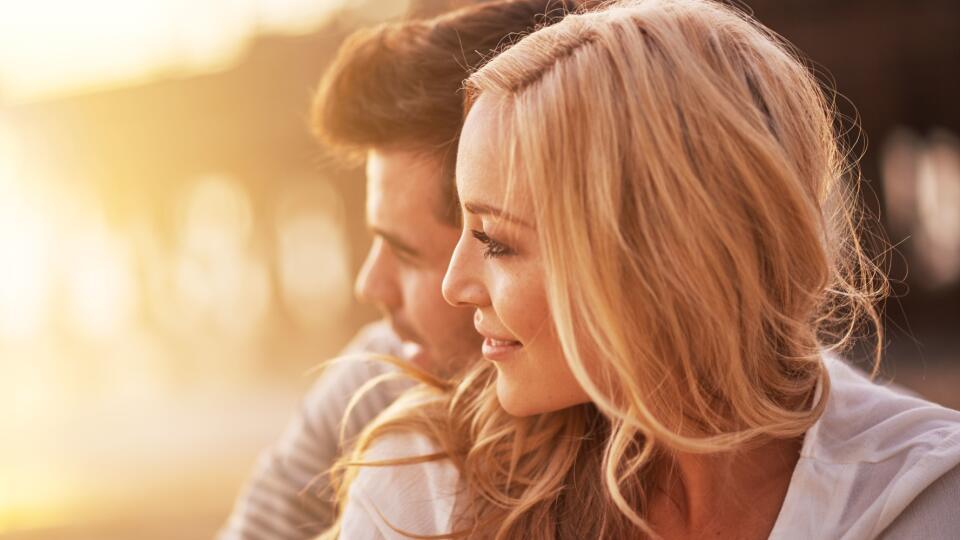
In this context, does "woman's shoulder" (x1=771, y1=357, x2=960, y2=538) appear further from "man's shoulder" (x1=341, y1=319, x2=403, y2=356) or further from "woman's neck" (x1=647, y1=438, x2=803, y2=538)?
"man's shoulder" (x1=341, y1=319, x2=403, y2=356)

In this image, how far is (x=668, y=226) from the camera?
1.60 meters

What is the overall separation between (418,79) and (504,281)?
0.89 meters

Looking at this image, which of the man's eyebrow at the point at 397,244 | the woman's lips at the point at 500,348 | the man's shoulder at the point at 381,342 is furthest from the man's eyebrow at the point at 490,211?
the man's shoulder at the point at 381,342

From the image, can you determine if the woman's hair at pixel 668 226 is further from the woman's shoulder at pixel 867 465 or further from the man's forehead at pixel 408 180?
the man's forehead at pixel 408 180

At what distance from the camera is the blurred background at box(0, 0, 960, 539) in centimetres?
1038

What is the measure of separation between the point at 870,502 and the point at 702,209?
1.57 ft

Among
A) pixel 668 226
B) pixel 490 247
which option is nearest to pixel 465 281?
pixel 490 247

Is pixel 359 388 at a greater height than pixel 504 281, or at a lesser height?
lesser

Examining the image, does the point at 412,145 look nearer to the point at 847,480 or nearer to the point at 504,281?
the point at 504,281

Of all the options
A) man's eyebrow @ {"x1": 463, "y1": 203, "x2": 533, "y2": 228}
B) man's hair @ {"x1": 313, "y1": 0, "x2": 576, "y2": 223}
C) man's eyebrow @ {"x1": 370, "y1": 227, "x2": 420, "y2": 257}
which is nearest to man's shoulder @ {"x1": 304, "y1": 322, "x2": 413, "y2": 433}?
man's eyebrow @ {"x1": 370, "y1": 227, "x2": 420, "y2": 257}

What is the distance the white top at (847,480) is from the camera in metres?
1.71

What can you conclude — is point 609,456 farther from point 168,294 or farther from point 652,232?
point 168,294

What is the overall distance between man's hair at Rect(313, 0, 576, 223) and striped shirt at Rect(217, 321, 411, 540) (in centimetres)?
51

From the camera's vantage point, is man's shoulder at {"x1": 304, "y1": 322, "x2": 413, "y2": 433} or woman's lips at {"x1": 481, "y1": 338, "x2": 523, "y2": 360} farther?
man's shoulder at {"x1": 304, "y1": 322, "x2": 413, "y2": 433}
